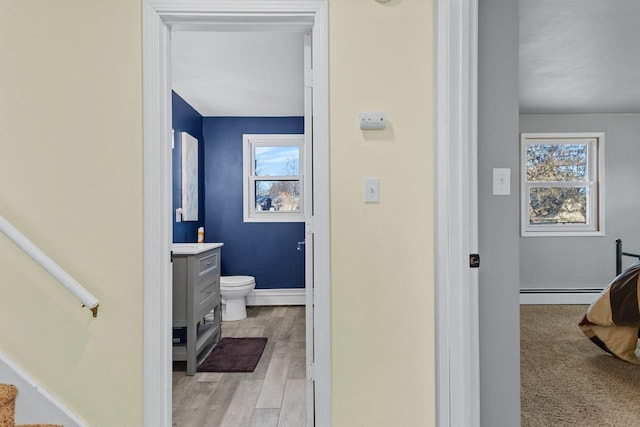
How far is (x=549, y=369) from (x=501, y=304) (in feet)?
5.73

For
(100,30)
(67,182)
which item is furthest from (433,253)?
(100,30)

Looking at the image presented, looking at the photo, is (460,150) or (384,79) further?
(384,79)

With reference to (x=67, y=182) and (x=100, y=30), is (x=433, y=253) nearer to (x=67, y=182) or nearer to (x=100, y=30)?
(x=67, y=182)

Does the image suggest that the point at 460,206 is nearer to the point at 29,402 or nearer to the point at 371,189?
the point at 371,189

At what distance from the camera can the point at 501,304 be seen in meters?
A: 1.77

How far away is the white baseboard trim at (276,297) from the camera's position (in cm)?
532

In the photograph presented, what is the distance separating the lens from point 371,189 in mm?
1911

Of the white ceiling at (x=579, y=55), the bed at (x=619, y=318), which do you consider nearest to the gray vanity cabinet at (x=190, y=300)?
the white ceiling at (x=579, y=55)

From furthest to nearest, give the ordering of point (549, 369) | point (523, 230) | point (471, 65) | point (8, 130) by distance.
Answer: point (523, 230) → point (549, 369) → point (8, 130) → point (471, 65)

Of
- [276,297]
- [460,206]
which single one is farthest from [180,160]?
[460,206]

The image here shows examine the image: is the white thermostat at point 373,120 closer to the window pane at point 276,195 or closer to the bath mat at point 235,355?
the bath mat at point 235,355

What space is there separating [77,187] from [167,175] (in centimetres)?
39

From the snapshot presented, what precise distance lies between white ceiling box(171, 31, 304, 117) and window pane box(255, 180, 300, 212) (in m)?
0.90

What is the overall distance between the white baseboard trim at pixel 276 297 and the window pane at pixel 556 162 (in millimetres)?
3309
